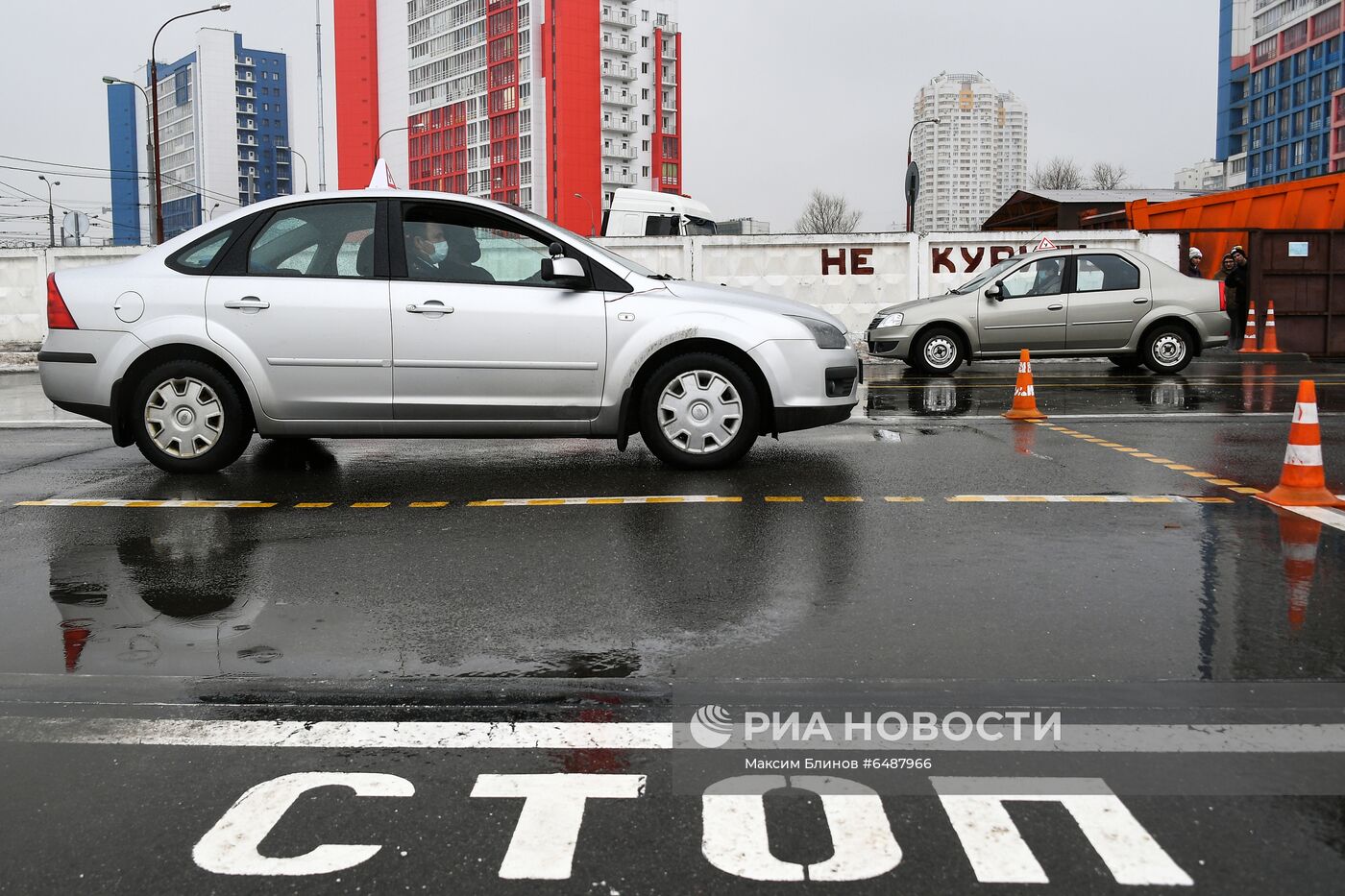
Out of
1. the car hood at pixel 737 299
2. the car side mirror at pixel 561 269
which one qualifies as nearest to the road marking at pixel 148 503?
the car side mirror at pixel 561 269

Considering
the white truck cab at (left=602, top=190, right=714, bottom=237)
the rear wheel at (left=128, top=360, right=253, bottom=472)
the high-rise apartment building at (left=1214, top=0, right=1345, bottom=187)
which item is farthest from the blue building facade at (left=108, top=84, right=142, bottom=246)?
the rear wheel at (left=128, top=360, right=253, bottom=472)

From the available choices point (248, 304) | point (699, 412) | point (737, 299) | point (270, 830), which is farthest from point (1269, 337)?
point (270, 830)

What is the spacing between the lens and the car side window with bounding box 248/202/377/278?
7.54 meters

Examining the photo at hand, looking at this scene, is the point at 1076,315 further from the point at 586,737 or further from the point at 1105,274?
the point at 586,737

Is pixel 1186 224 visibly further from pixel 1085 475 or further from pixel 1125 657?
pixel 1125 657

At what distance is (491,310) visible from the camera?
7.42m

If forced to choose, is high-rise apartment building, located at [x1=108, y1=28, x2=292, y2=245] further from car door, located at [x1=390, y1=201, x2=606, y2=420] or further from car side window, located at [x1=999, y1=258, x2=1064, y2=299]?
car door, located at [x1=390, y1=201, x2=606, y2=420]

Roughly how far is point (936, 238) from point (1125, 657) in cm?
1818

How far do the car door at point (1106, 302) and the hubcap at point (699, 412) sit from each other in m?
9.86

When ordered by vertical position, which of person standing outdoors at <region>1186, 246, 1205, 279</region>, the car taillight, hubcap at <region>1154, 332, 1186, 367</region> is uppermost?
person standing outdoors at <region>1186, 246, 1205, 279</region>

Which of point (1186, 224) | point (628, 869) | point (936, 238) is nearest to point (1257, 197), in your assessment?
point (1186, 224)

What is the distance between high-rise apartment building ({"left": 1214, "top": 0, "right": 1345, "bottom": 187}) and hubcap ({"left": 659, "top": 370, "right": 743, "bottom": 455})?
10293 cm

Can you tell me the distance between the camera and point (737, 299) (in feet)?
25.4

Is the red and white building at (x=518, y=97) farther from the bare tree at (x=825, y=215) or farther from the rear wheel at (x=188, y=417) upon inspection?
the rear wheel at (x=188, y=417)
